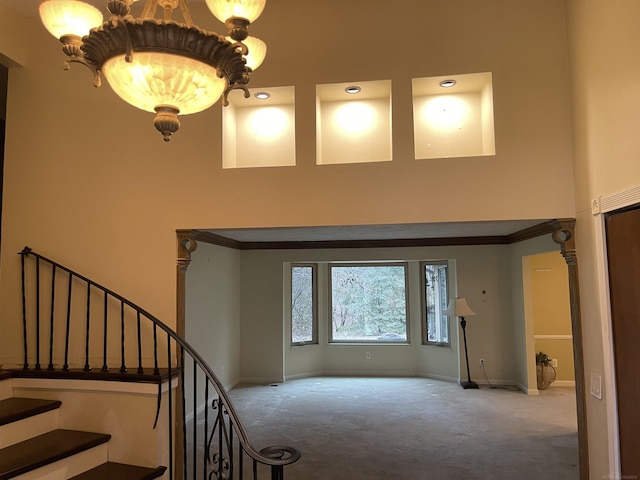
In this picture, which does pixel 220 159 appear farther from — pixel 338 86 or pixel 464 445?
pixel 464 445

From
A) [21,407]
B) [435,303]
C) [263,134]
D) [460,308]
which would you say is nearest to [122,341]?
[21,407]

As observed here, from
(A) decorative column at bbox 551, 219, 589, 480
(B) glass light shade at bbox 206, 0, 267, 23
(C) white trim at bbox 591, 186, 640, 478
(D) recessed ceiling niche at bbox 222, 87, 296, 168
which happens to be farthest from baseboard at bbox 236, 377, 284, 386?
(B) glass light shade at bbox 206, 0, 267, 23

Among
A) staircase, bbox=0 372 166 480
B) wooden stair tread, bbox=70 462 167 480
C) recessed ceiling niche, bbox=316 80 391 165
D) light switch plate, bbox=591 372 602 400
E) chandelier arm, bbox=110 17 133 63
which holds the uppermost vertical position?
recessed ceiling niche, bbox=316 80 391 165

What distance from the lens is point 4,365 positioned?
12.2 feet

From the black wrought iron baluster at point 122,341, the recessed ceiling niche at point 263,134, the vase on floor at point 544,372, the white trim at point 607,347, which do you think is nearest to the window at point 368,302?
the vase on floor at point 544,372

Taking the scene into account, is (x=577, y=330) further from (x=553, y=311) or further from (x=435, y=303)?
(x=435, y=303)

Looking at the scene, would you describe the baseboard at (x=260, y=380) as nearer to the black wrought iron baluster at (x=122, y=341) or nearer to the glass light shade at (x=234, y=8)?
the black wrought iron baluster at (x=122, y=341)

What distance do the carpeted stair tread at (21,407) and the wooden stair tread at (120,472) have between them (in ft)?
1.85

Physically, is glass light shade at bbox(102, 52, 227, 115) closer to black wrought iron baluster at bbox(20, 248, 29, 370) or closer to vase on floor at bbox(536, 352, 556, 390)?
black wrought iron baluster at bbox(20, 248, 29, 370)

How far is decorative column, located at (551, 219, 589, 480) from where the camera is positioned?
3.31m

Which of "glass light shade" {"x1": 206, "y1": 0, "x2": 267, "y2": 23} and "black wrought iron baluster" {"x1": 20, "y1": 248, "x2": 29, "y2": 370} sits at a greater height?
"glass light shade" {"x1": 206, "y1": 0, "x2": 267, "y2": 23}

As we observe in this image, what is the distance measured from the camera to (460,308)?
23.3ft

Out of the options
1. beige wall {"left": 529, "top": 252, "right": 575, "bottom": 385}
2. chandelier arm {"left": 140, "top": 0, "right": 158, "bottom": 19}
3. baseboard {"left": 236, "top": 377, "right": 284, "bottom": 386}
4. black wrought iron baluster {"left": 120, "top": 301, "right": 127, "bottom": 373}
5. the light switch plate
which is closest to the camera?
chandelier arm {"left": 140, "top": 0, "right": 158, "bottom": 19}

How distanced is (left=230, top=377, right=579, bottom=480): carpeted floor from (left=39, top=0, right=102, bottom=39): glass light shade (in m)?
3.77
